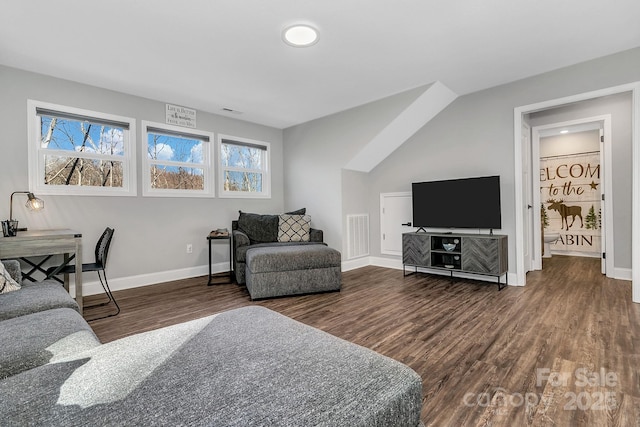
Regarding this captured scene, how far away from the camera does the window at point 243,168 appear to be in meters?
4.53

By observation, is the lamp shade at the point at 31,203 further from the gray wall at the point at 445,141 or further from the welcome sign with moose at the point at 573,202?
the welcome sign with moose at the point at 573,202

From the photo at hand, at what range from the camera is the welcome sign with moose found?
208 inches

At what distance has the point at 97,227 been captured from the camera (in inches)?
133

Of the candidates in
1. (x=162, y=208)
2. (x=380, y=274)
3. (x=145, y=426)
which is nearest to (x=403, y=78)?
(x=380, y=274)

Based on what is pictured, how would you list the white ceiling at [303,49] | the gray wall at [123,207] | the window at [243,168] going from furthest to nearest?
the window at [243,168], the gray wall at [123,207], the white ceiling at [303,49]

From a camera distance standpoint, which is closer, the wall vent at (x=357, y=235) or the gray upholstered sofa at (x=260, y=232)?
the gray upholstered sofa at (x=260, y=232)

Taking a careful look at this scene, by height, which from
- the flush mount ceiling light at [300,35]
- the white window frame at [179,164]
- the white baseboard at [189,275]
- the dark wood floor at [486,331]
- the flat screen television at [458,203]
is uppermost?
the flush mount ceiling light at [300,35]

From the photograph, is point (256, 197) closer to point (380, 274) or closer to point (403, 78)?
point (380, 274)

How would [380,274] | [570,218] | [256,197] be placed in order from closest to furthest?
[380,274], [256,197], [570,218]

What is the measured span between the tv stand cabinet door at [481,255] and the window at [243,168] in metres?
3.08

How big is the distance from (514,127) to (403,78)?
1.41 metres

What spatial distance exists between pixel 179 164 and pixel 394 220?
3.16 metres

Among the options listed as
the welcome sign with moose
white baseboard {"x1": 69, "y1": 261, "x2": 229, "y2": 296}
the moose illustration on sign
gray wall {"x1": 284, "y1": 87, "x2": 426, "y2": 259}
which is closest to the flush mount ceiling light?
gray wall {"x1": 284, "y1": 87, "x2": 426, "y2": 259}

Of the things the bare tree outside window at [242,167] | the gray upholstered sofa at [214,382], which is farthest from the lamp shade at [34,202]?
the gray upholstered sofa at [214,382]
